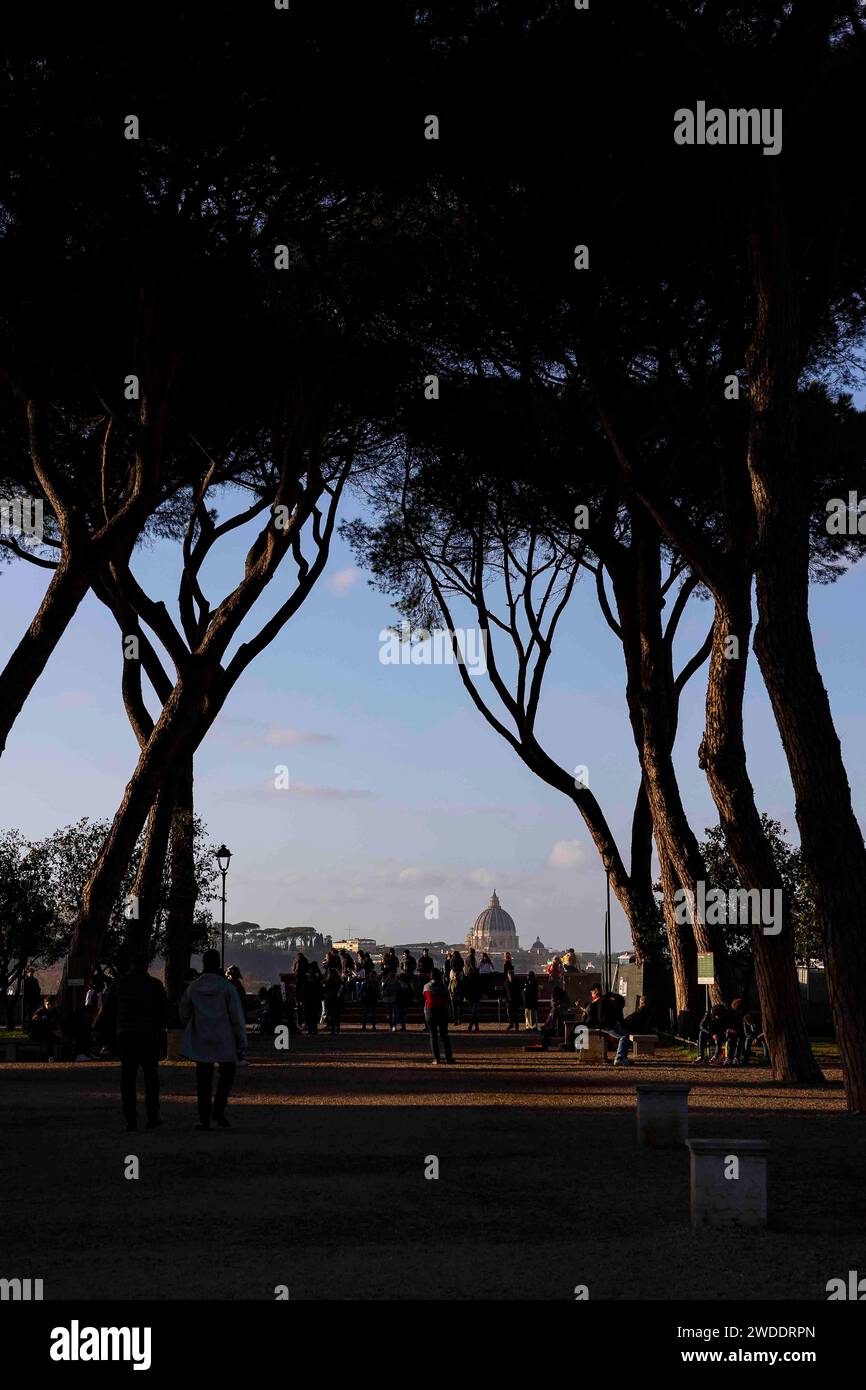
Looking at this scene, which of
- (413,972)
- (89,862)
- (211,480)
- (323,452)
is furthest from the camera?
(413,972)

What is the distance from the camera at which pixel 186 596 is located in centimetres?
2761

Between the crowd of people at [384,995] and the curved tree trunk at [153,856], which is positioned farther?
the crowd of people at [384,995]

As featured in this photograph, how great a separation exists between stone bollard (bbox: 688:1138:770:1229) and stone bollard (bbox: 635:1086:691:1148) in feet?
12.9

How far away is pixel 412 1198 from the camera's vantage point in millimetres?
9594

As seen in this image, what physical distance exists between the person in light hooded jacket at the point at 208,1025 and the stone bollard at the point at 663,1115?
10.4 ft

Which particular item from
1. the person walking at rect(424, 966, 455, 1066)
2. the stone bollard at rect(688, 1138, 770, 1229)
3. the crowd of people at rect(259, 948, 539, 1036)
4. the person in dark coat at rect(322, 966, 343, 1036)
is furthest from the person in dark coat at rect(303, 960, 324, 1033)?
the stone bollard at rect(688, 1138, 770, 1229)

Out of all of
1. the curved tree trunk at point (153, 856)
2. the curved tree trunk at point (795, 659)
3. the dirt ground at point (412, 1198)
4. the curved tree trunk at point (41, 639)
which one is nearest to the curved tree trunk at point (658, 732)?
the dirt ground at point (412, 1198)

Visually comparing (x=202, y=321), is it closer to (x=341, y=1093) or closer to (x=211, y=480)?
(x=211, y=480)

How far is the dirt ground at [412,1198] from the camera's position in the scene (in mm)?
7043

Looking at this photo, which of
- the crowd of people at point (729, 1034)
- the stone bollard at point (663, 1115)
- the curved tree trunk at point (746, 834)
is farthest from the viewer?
the crowd of people at point (729, 1034)

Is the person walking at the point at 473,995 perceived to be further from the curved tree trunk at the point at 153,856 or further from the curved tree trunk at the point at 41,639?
the curved tree trunk at the point at 41,639
